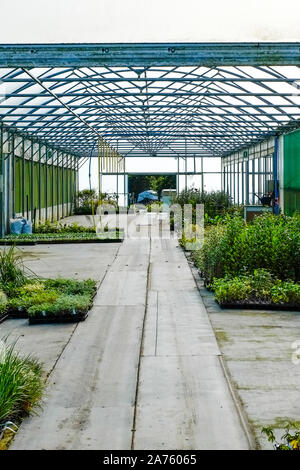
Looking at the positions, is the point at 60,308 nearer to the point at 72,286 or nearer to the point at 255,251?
the point at 72,286

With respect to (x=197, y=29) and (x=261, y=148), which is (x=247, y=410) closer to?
(x=197, y=29)

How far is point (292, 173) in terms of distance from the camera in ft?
65.2

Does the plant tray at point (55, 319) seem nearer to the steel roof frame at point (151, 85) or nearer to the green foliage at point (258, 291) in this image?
the green foliage at point (258, 291)

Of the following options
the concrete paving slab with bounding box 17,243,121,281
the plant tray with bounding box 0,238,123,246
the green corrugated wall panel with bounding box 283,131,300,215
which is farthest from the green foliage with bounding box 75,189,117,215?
the concrete paving slab with bounding box 17,243,121,281

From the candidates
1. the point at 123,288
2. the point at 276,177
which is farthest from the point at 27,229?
the point at 123,288

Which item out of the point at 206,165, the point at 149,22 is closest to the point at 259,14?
the point at 149,22

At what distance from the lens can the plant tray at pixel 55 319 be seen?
7.30 m

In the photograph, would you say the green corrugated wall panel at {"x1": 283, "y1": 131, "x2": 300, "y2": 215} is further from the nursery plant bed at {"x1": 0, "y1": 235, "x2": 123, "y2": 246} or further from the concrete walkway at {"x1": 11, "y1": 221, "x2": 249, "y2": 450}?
the concrete walkway at {"x1": 11, "y1": 221, "x2": 249, "y2": 450}

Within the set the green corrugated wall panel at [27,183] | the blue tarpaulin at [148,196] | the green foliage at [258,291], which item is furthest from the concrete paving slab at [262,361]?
the blue tarpaulin at [148,196]

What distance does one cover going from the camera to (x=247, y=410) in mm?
4379

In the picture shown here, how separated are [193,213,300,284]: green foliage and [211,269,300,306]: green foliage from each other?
499 mm

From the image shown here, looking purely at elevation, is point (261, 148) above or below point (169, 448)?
above

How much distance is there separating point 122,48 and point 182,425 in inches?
A: 140
